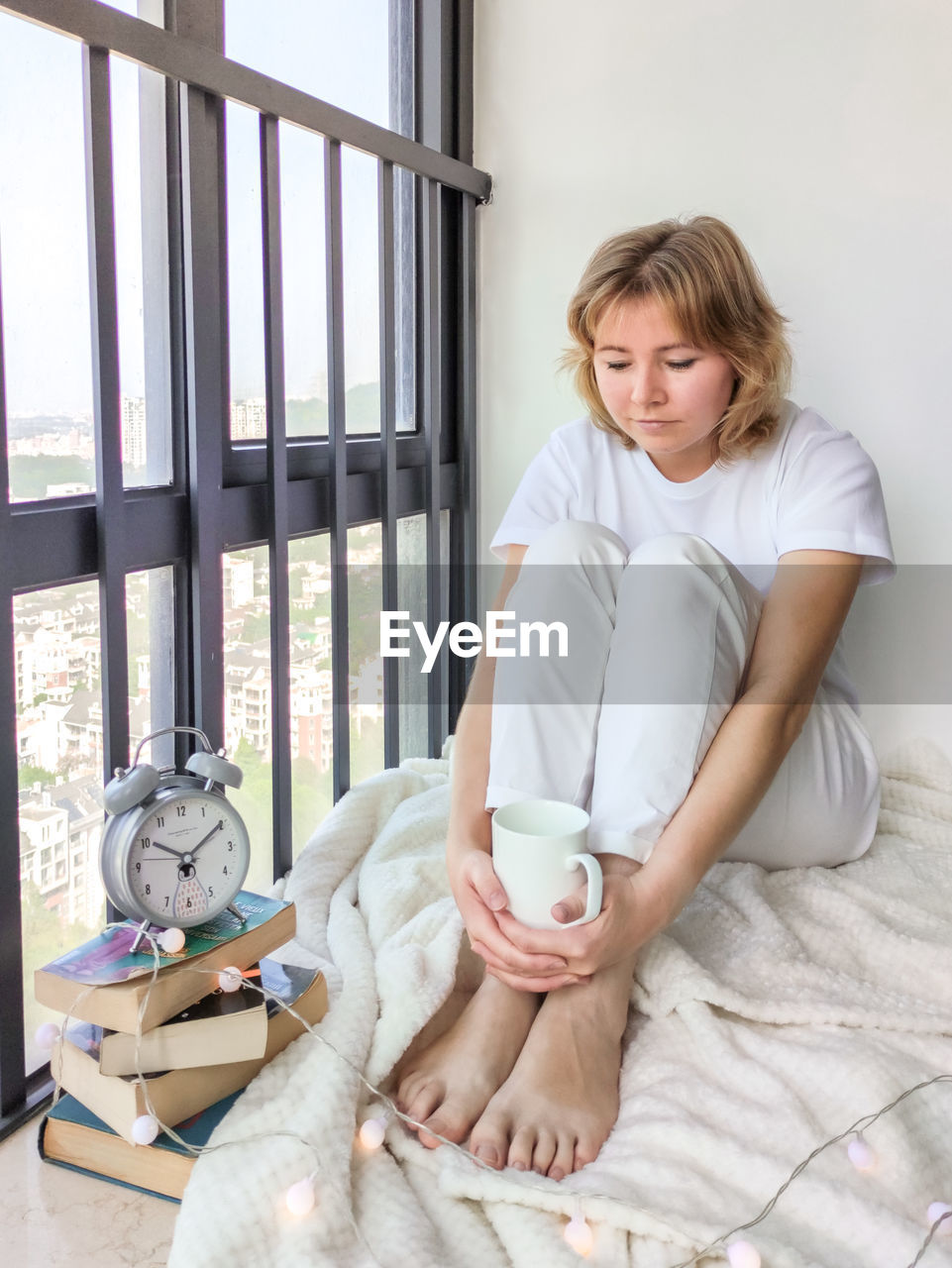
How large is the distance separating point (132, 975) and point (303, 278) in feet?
3.08

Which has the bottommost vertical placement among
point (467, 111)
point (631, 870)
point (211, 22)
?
point (631, 870)

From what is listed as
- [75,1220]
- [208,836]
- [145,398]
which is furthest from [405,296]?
[75,1220]

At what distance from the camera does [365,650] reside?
1.59 meters

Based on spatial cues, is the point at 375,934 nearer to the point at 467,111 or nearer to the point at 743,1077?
the point at 743,1077

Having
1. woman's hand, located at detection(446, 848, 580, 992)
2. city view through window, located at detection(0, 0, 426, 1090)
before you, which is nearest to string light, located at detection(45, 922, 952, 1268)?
woman's hand, located at detection(446, 848, 580, 992)

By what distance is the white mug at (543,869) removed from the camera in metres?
0.86

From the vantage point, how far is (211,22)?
1159 mm

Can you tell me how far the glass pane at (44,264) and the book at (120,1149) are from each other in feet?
1.73

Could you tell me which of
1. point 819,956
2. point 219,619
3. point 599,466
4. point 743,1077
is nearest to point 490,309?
point 599,466

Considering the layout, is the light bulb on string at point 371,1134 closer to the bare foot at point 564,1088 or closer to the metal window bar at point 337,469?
the bare foot at point 564,1088

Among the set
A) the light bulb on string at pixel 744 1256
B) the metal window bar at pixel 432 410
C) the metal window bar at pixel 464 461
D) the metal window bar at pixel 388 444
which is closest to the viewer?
the light bulb on string at pixel 744 1256

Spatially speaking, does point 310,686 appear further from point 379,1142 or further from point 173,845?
point 379,1142

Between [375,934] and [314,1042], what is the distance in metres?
0.19

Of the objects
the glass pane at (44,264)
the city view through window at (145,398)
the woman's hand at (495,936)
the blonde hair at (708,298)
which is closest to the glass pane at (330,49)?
the city view through window at (145,398)
